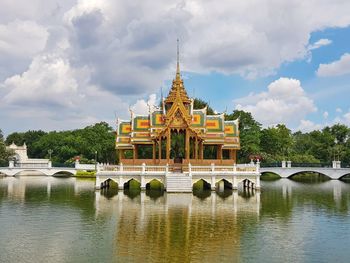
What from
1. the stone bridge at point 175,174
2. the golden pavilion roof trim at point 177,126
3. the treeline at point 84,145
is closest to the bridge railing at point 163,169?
the stone bridge at point 175,174

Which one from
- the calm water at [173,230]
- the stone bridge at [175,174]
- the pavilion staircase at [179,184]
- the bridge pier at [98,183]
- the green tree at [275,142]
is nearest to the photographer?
the calm water at [173,230]

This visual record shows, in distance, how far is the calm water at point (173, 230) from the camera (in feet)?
47.6

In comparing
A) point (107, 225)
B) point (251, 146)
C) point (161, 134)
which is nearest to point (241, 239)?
point (107, 225)

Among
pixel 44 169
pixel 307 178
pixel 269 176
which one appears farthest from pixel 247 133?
pixel 44 169

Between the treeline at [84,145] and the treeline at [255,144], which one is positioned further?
the treeline at [84,145]

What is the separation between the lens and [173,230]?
18484mm

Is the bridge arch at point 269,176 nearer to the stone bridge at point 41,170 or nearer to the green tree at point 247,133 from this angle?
the green tree at point 247,133

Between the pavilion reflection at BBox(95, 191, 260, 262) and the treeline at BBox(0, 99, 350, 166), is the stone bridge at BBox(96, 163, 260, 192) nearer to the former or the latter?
the pavilion reflection at BBox(95, 191, 260, 262)

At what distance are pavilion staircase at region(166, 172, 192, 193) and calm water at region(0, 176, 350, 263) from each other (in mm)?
3213

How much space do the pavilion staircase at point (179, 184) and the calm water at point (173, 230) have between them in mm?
3213

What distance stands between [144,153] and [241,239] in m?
38.8

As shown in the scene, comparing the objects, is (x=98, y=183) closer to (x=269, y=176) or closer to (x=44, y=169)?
(x=44, y=169)

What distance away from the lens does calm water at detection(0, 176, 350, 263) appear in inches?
571

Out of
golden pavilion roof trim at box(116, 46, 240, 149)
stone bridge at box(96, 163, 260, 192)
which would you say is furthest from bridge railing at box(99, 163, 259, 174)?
golden pavilion roof trim at box(116, 46, 240, 149)
